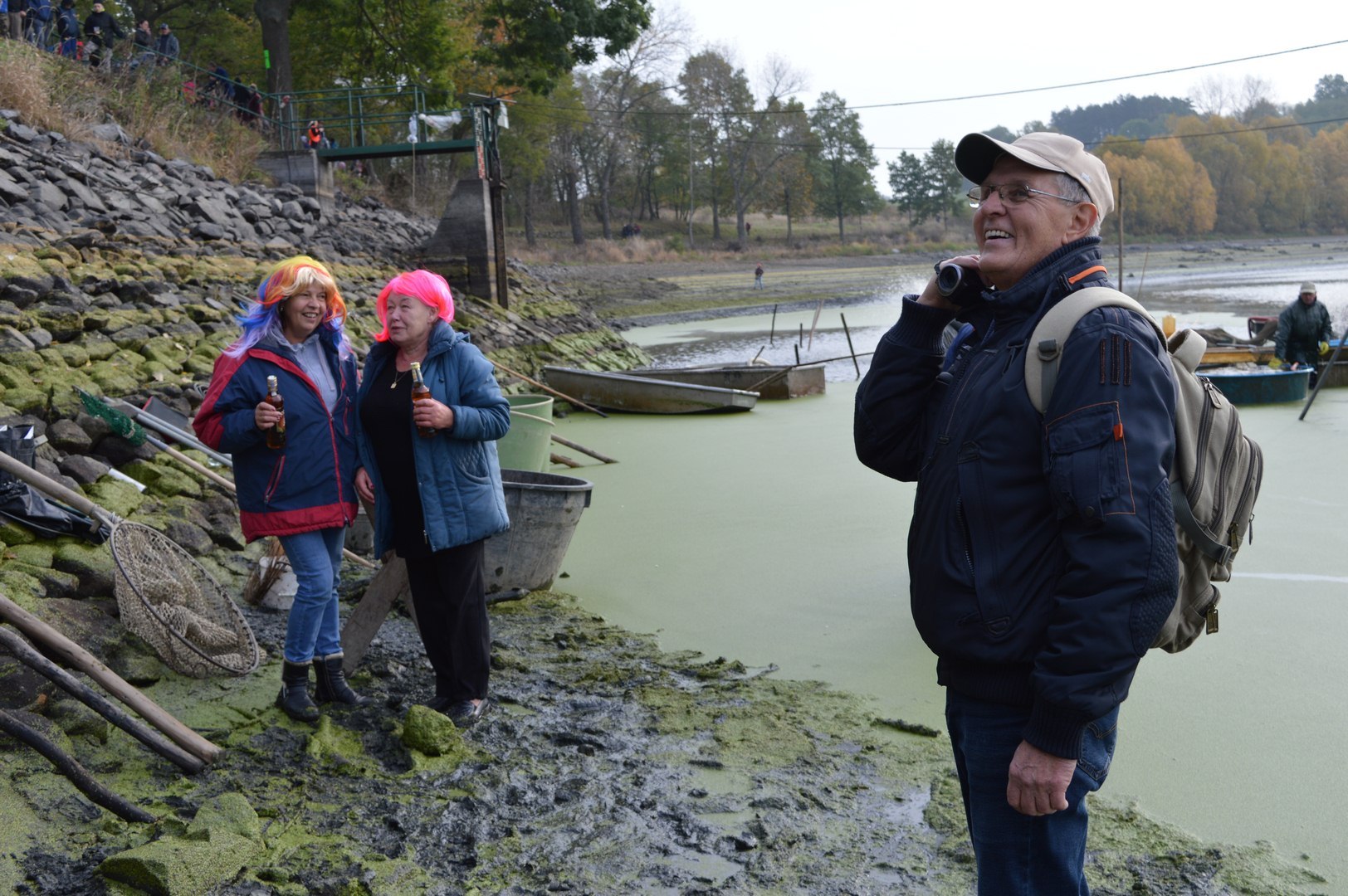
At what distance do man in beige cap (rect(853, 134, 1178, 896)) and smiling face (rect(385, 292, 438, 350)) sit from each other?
248 centimetres

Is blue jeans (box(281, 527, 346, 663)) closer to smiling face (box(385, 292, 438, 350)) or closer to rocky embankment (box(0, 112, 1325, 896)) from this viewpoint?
Result: rocky embankment (box(0, 112, 1325, 896))

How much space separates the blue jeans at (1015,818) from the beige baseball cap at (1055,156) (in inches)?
36.7

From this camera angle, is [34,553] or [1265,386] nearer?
[34,553]

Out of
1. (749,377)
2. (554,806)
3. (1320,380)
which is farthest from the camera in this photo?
(749,377)

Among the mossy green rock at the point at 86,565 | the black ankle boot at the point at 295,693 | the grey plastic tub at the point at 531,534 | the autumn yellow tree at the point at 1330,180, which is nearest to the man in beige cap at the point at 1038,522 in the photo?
the black ankle boot at the point at 295,693

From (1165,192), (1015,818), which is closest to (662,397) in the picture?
(1015,818)

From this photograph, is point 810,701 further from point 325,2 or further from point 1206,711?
point 325,2

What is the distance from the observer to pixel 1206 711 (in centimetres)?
483

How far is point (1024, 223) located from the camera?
85.7 inches

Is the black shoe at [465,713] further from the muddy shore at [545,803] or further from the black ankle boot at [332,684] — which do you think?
the black ankle boot at [332,684]

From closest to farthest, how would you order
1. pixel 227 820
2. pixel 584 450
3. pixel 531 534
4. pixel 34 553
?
pixel 227 820, pixel 34 553, pixel 531 534, pixel 584 450

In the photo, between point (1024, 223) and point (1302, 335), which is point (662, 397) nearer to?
point (1302, 335)

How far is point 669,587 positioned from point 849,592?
3.45 ft

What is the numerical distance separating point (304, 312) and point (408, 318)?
1.31ft
